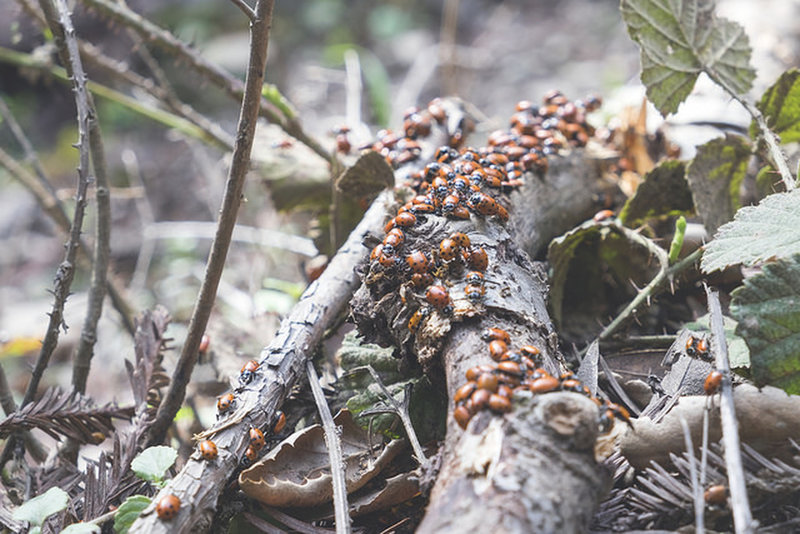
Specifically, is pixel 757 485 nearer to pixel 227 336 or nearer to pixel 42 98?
pixel 227 336

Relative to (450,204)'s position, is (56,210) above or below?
above

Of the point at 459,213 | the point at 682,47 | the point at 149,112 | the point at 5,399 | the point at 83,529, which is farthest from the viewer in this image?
the point at 149,112

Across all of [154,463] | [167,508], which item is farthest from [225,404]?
[167,508]

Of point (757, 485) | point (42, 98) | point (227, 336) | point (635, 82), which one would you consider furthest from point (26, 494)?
point (42, 98)

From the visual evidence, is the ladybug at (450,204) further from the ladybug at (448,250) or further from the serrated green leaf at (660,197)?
the serrated green leaf at (660,197)

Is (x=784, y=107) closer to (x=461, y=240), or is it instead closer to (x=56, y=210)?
(x=461, y=240)

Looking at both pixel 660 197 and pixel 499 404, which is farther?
pixel 660 197

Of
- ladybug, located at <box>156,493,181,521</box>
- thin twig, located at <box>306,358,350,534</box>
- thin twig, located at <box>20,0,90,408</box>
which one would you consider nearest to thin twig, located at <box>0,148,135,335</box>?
thin twig, located at <box>20,0,90,408</box>

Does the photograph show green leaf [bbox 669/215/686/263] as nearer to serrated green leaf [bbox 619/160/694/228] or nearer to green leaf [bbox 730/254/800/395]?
serrated green leaf [bbox 619/160/694/228]
